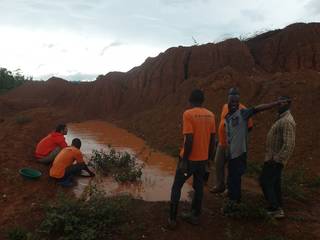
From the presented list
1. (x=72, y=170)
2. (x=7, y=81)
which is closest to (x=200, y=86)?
(x=72, y=170)

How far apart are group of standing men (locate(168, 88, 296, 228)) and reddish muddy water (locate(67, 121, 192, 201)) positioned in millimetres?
1399

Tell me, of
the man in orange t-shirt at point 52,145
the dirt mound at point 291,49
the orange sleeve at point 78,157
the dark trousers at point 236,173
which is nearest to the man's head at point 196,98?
the dark trousers at point 236,173

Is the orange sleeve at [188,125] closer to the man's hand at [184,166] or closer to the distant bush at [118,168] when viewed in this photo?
the man's hand at [184,166]

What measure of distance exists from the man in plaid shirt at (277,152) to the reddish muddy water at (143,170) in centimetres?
160

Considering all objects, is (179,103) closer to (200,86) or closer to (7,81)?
(200,86)

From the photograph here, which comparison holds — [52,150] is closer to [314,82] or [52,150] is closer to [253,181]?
Result: [253,181]

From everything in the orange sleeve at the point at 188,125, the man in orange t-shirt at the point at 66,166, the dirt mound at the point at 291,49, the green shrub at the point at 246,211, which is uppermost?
the dirt mound at the point at 291,49

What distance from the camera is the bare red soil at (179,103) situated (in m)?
6.36

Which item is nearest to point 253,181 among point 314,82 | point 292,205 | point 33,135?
point 292,205

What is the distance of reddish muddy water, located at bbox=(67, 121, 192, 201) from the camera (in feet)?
25.5

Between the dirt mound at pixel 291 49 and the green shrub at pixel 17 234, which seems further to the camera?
the dirt mound at pixel 291 49

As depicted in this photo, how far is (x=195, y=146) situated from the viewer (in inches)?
223

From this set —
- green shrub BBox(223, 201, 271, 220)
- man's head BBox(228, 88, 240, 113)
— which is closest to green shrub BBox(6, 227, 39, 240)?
green shrub BBox(223, 201, 271, 220)

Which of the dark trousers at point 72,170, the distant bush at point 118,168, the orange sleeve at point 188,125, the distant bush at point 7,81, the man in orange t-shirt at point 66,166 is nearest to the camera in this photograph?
the orange sleeve at point 188,125
